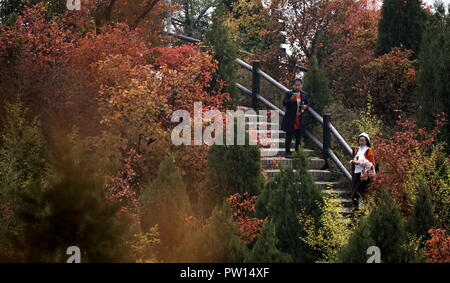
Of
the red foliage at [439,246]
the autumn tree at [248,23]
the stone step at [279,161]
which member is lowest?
the red foliage at [439,246]

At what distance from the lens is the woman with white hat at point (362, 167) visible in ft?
43.8

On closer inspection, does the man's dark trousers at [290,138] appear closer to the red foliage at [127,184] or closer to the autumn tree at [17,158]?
the red foliage at [127,184]

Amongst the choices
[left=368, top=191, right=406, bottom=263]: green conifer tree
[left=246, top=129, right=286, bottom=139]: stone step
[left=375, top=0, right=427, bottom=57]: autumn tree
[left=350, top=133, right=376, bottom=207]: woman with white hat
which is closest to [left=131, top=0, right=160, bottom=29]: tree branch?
[left=246, top=129, right=286, bottom=139]: stone step

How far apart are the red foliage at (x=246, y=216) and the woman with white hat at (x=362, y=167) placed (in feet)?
6.36

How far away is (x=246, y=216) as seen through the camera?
1202 cm

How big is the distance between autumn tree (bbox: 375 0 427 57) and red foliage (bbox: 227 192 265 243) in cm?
759

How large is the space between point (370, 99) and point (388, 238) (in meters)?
7.05

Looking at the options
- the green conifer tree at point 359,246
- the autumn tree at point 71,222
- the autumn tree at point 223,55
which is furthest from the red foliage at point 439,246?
the autumn tree at point 223,55

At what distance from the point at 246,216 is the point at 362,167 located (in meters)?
2.46

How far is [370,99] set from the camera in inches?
663

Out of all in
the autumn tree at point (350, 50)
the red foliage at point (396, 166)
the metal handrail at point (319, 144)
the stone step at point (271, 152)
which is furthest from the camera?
the autumn tree at point (350, 50)

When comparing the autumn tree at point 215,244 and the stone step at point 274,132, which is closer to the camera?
the autumn tree at point 215,244

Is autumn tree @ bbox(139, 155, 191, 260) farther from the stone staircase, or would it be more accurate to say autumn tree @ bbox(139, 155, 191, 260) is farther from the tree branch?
the tree branch
